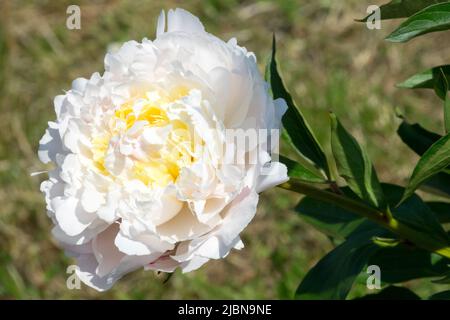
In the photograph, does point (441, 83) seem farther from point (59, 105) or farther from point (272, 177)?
point (59, 105)

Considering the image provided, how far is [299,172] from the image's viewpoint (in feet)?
2.87

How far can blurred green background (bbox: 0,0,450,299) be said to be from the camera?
2.04m

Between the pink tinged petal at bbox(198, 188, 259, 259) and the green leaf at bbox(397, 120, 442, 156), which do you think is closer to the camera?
the pink tinged petal at bbox(198, 188, 259, 259)

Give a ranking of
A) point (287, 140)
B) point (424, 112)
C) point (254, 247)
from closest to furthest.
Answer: point (287, 140)
point (254, 247)
point (424, 112)

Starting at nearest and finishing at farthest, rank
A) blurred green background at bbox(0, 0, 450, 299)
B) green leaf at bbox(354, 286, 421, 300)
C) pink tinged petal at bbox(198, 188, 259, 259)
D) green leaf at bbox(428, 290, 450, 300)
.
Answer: pink tinged petal at bbox(198, 188, 259, 259) → green leaf at bbox(428, 290, 450, 300) → green leaf at bbox(354, 286, 421, 300) → blurred green background at bbox(0, 0, 450, 299)

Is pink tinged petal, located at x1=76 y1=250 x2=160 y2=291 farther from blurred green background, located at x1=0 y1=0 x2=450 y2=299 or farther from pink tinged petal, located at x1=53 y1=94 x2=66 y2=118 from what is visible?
blurred green background, located at x1=0 y1=0 x2=450 y2=299

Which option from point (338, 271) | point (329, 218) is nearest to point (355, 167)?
point (338, 271)

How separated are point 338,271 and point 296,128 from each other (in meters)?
0.18

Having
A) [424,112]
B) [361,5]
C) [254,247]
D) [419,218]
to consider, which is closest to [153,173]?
[419,218]

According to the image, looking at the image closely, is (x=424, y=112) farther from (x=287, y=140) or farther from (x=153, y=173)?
(x=153, y=173)

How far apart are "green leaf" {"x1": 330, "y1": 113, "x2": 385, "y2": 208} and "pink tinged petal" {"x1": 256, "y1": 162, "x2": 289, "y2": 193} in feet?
0.45

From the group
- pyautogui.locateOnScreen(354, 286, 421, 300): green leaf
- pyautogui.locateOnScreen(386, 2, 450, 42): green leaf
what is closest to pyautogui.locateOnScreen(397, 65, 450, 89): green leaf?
pyautogui.locateOnScreen(386, 2, 450, 42): green leaf

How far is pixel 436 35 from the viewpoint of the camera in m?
2.39

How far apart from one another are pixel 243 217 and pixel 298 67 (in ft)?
5.63
